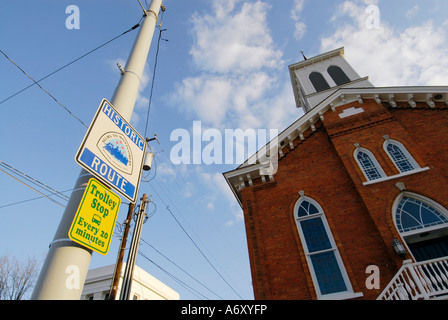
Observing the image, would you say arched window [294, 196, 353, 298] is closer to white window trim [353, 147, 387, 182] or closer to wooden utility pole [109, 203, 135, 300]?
white window trim [353, 147, 387, 182]

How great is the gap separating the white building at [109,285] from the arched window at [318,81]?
2322 centimetres

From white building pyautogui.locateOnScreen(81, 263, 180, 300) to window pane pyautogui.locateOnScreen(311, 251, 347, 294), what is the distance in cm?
1937

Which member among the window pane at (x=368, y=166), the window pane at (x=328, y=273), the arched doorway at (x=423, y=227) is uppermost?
the window pane at (x=368, y=166)

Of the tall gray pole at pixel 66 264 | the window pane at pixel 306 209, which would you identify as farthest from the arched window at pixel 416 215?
the tall gray pole at pixel 66 264

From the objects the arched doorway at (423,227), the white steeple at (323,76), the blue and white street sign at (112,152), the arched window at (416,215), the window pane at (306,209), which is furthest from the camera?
the white steeple at (323,76)

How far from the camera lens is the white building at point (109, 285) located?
23.6 metres

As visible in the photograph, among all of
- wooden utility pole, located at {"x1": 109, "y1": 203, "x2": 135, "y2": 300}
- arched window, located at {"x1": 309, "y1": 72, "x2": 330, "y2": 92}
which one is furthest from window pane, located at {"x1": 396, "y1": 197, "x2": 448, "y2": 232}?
arched window, located at {"x1": 309, "y1": 72, "x2": 330, "y2": 92}

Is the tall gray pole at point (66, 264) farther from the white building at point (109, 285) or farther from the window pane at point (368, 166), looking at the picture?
the white building at point (109, 285)

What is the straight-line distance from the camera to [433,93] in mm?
11859

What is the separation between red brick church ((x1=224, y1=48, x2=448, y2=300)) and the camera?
8.84 m

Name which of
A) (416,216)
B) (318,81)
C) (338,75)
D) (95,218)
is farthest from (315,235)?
(338,75)

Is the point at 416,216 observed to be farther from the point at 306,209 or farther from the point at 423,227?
the point at 306,209
